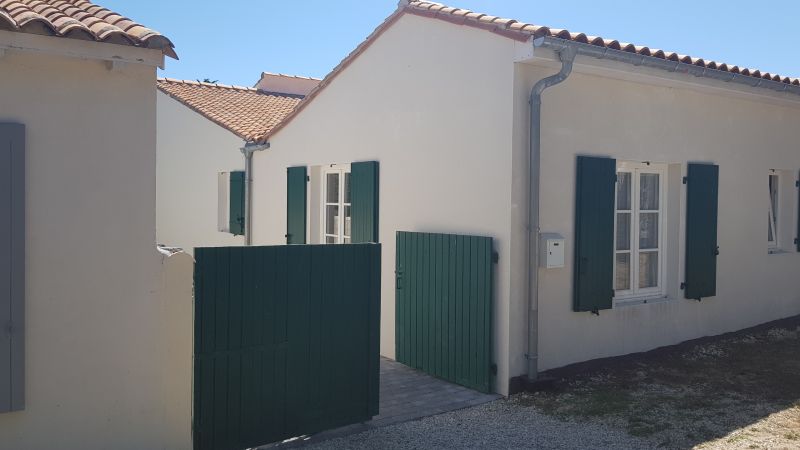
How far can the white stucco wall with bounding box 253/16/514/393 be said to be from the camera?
21.9 ft

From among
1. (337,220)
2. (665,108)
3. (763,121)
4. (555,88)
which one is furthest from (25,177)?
(763,121)

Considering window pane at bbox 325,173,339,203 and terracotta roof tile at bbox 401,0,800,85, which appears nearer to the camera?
terracotta roof tile at bbox 401,0,800,85

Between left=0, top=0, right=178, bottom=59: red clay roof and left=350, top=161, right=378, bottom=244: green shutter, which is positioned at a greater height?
left=0, top=0, right=178, bottom=59: red clay roof

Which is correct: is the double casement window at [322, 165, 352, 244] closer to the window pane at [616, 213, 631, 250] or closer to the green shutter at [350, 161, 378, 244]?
the green shutter at [350, 161, 378, 244]

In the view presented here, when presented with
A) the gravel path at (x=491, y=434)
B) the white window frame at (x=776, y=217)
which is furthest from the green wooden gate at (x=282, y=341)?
the white window frame at (x=776, y=217)

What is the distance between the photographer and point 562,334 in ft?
23.1

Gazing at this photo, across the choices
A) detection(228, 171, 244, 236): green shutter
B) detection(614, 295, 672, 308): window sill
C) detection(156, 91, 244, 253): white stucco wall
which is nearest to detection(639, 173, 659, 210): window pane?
detection(614, 295, 672, 308): window sill

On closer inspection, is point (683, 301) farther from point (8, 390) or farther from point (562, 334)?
point (8, 390)

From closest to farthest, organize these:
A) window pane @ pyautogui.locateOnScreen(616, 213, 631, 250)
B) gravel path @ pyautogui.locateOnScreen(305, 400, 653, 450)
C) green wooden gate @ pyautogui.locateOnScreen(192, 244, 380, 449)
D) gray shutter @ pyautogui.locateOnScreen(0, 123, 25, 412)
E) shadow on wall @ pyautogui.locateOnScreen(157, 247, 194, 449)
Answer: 1. gray shutter @ pyautogui.locateOnScreen(0, 123, 25, 412)
2. shadow on wall @ pyautogui.locateOnScreen(157, 247, 194, 449)
3. green wooden gate @ pyautogui.locateOnScreen(192, 244, 380, 449)
4. gravel path @ pyautogui.locateOnScreen(305, 400, 653, 450)
5. window pane @ pyautogui.locateOnScreen(616, 213, 631, 250)

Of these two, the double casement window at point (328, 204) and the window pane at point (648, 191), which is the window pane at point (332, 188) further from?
the window pane at point (648, 191)

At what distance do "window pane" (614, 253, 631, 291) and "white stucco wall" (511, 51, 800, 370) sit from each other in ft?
0.95

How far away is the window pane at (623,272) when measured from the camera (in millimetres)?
7766

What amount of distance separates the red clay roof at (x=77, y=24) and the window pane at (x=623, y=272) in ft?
17.3

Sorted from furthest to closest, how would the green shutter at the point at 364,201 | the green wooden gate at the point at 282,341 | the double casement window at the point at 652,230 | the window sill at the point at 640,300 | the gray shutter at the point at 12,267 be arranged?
the green shutter at the point at 364,201 < the window sill at the point at 640,300 < the double casement window at the point at 652,230 < the green wooden gate at the point at 282,341 < the gray shutter at the point at 12,267
